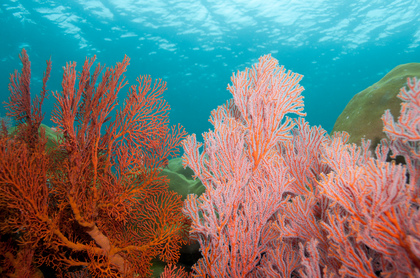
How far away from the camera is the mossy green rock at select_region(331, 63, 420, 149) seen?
3.47m

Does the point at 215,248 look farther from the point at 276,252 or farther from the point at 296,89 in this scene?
the point at 296,89

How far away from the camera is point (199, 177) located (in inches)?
114

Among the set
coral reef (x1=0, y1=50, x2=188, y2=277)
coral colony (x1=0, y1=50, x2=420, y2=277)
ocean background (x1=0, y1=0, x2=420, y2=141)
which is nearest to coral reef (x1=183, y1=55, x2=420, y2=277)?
coral colony (x1=0, y1=50, x2=420, y2=277)

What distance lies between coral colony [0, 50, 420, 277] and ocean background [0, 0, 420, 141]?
735 inches

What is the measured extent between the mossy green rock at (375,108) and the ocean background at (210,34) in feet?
58.5

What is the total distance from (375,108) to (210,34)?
24.0 m

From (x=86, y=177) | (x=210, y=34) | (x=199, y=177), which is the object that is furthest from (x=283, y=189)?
(x=210, y=34)

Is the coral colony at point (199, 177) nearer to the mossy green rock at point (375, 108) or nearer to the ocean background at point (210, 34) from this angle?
the mossy green rock at point (375, 108)

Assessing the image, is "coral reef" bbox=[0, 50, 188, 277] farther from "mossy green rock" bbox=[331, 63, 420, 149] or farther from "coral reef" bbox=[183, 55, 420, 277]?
"mossy green rock" bbox=[331, 63, 420, 149]

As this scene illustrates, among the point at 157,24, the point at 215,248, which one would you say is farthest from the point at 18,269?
the point at 157,24

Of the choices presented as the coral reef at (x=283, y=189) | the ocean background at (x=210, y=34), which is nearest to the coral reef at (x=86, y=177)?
Result: the coral reef at (x=283, y=189)

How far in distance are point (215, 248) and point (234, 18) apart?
23232 mm

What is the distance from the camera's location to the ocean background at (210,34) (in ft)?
61.3

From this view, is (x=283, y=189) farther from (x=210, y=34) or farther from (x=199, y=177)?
(x=210, y=34)
